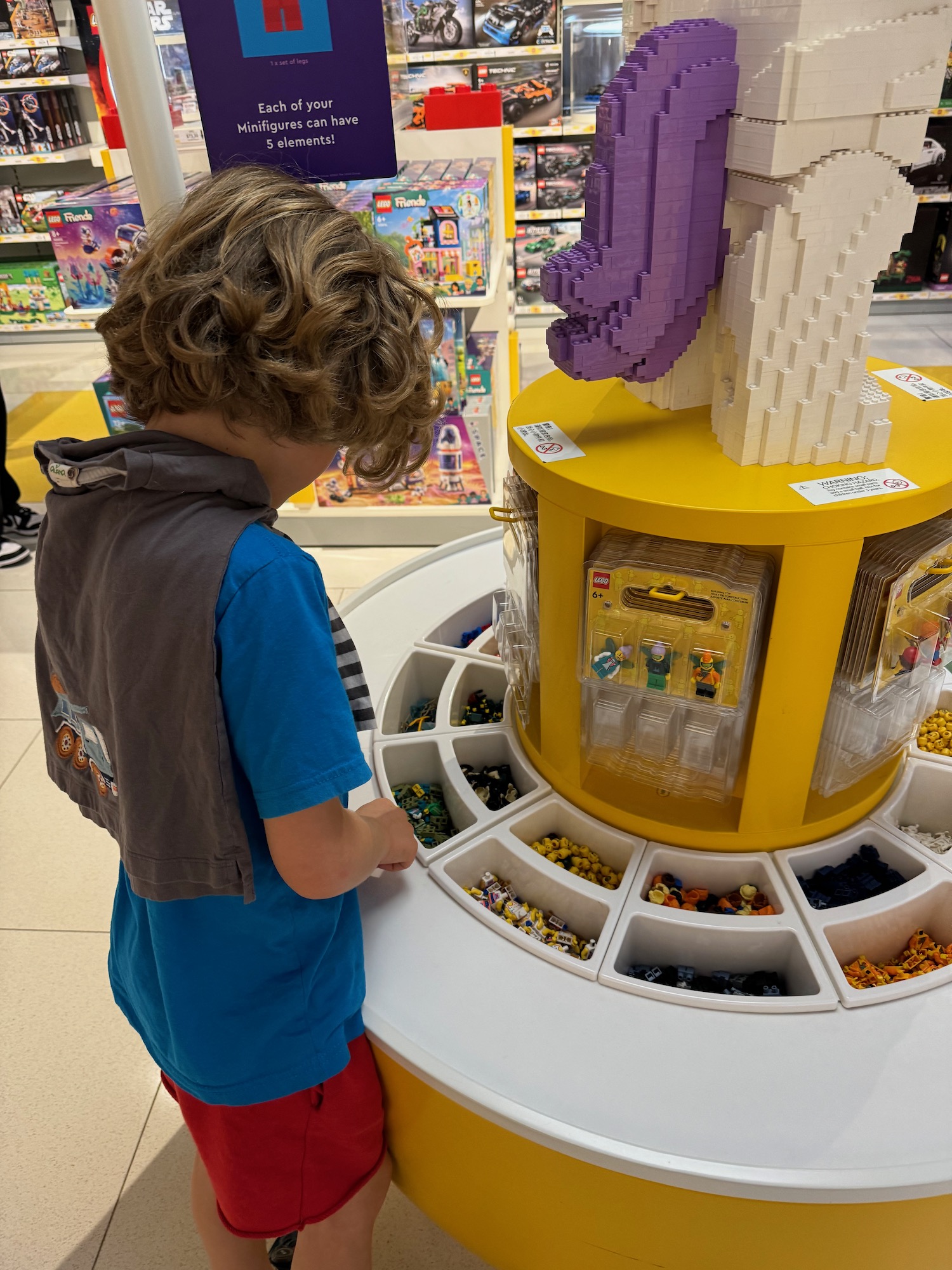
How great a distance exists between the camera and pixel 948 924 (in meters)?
1.35

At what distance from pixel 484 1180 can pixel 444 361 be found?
105 inches

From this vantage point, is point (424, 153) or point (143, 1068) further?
point (424, 153)

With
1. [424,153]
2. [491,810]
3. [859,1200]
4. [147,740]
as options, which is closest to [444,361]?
[424,153]

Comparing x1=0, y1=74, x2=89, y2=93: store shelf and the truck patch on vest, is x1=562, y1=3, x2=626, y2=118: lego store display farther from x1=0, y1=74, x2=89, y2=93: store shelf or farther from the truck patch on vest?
the truck patch on vest

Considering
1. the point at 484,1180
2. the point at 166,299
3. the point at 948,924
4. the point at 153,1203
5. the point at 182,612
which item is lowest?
the point at 153,1203

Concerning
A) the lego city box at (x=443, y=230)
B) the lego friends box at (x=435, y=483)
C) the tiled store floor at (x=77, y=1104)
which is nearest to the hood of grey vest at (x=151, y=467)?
the tiled store floor at (x=77, y=1104)

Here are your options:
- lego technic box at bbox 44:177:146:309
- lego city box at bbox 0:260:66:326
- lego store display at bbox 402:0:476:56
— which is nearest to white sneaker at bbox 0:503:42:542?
lego technic box at bbox 44:177:146:309

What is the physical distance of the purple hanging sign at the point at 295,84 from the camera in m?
1.35

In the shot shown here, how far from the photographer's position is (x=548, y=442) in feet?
4.25

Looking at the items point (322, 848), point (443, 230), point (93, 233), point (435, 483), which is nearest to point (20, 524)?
point (93, 233)

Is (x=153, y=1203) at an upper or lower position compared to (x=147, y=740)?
lower

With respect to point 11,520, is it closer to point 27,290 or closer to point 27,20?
point 27,290

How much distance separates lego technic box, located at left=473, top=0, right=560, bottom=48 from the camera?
505 cm

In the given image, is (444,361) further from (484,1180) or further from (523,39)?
(523,39)
